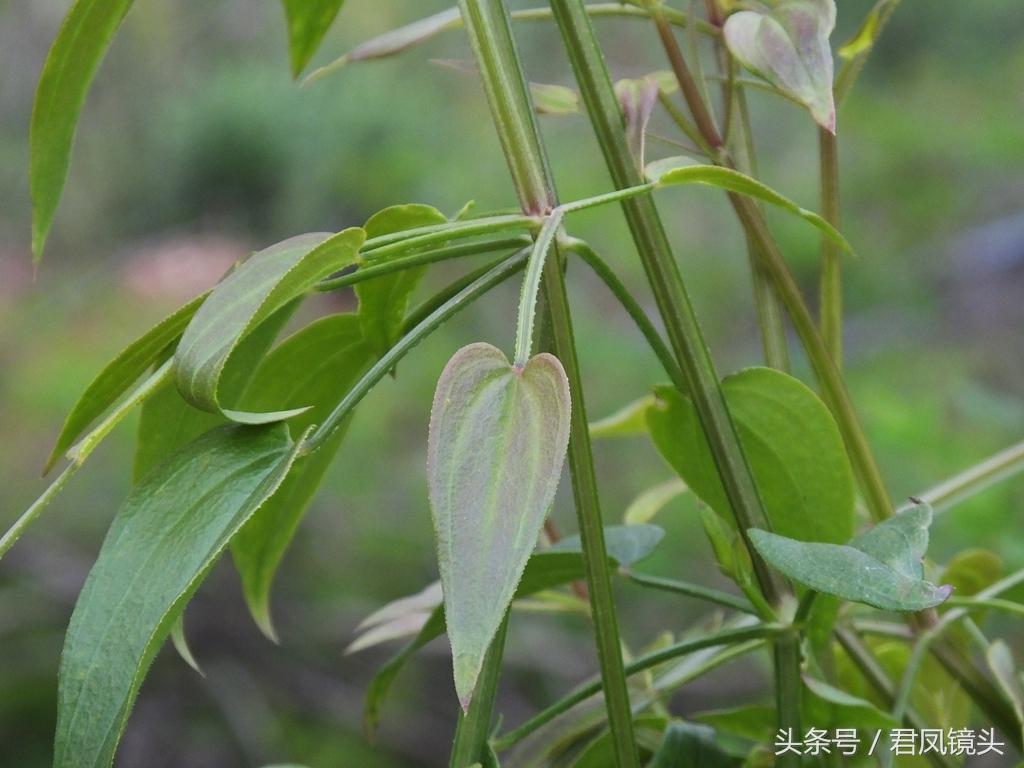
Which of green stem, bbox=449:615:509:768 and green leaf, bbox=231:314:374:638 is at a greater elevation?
green leaf, bbox=231:314:374:638

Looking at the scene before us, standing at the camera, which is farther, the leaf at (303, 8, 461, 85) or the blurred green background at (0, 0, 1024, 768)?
the blurred green background at (0, 0, 1024, 768)

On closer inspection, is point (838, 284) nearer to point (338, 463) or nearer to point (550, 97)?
point (550, 97)

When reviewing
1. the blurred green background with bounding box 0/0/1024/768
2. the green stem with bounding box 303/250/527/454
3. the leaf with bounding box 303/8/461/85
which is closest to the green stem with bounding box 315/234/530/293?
the green stem with bounding box 303/250/527/454

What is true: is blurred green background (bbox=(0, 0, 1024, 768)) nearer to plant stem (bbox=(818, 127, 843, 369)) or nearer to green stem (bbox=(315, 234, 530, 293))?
plant stem (bbox=(818, 127, 843, 369))

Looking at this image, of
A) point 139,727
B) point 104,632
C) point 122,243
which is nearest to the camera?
point 104,632

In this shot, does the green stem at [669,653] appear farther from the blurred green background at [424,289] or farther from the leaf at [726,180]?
the blurred green background at [424,289]

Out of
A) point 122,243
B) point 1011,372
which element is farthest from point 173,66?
point 1011,372

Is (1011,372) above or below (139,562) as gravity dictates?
below
